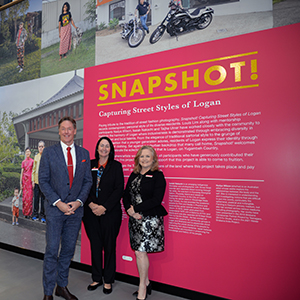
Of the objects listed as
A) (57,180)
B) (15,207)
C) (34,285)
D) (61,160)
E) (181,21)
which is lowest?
(34,285)

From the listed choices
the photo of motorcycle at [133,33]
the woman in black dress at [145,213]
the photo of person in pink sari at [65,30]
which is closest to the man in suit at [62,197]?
the woman in black dress at [145,213]

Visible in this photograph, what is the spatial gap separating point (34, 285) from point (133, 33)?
325 cm

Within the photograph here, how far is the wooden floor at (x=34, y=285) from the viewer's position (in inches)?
99.4

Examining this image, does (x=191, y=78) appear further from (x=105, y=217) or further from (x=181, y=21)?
(x=105, y=217)

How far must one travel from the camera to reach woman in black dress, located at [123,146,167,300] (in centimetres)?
237

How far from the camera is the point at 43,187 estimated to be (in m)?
2.28

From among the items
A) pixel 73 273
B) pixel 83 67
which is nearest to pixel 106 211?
pixel 73 273

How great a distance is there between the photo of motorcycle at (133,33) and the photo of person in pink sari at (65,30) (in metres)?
1.03

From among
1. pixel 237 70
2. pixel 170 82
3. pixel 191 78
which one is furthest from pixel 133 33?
pixel 237 70

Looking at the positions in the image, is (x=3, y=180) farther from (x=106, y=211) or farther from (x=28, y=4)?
(x=28, y=4)

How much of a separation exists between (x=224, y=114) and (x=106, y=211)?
158cm

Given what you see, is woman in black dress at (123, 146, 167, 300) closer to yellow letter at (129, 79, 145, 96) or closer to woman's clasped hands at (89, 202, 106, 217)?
woman's clasped hands at (89, 202, 106, 217)

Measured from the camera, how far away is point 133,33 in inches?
125

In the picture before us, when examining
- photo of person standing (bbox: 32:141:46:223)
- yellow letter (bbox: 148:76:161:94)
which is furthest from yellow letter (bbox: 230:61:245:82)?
photo of person standing (bbox: 32:141:46:223)
